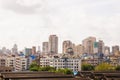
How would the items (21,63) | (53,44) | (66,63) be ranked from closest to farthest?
1. (66,63)
2. (21,63)
3. (53,44)

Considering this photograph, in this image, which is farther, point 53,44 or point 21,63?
point 53,44

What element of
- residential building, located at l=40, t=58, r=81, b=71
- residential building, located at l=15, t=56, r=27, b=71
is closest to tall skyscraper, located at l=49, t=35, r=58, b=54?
residential building, located at l=15, t=56, r=27, b=71

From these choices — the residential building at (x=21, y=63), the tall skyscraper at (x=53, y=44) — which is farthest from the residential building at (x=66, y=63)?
the tall skyscraper at (x=53, y=44)

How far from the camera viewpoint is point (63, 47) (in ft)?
612

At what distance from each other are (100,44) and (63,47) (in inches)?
964

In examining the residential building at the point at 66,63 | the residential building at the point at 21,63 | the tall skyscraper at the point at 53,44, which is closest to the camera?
the residential building at the point at 66,63

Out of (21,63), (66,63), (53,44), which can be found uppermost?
(53,44)

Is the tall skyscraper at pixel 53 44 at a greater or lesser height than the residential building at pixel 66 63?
greater

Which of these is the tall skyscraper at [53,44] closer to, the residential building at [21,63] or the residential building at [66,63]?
the residential building at [21,63]

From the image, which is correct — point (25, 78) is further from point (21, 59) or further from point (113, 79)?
point (21, 59)

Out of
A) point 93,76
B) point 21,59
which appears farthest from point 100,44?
point 93,76

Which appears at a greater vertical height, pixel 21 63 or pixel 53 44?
pixel 53 44

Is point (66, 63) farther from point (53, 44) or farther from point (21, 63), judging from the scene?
point (53, 44)

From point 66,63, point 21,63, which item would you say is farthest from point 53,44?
point 66,63
